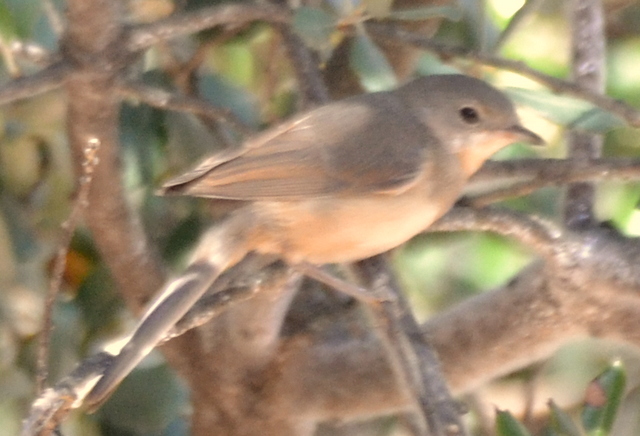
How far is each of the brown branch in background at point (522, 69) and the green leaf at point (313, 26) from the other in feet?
0.63

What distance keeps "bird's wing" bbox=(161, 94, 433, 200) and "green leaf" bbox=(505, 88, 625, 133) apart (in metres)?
0.25

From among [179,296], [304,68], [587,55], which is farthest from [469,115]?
[179,296]

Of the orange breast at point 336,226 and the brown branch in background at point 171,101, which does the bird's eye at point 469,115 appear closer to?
the orange breast at point 336,226

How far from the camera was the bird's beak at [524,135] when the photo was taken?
1.58m

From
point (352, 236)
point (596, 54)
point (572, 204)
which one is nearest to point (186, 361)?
point (352, 236)

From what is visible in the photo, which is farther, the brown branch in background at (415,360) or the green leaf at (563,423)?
the green leaf at (563,423)

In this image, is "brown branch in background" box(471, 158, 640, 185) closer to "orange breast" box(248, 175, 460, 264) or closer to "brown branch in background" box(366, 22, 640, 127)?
"brown branch in background" box(366, 22, 640, 127)

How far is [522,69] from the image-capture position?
1363 millimetres

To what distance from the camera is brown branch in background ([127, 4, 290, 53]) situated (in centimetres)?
125

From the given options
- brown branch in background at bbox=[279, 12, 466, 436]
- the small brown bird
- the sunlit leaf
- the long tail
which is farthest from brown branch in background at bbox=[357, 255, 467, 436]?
the sunlit leaf

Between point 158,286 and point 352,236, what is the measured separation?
1.44 ft

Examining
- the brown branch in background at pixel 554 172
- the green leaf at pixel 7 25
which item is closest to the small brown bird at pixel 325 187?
the brown branch in background at pixel 554 172

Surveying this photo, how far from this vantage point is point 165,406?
1.71m

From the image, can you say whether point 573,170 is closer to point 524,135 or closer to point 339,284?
point 524,135
